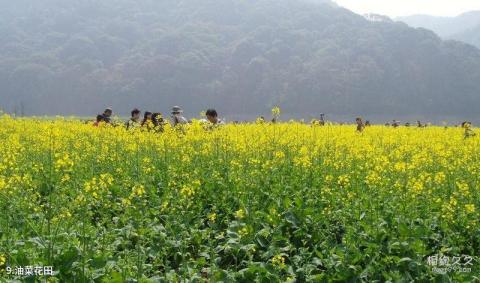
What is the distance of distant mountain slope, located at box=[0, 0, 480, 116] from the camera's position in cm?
13338

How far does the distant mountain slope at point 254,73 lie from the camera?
133375 millimetres

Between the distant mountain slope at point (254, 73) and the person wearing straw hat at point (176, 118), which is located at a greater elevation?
the distant mountain slope at point (254, 73)

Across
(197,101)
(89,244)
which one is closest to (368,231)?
(89,244)

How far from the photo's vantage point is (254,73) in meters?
145

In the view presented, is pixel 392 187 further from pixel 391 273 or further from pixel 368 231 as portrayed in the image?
pixel 391 273

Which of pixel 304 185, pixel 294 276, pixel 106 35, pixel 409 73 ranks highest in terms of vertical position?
pixel 106 35

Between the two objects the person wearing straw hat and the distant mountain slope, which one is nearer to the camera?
the person wearing straw hat

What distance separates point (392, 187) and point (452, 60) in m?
152

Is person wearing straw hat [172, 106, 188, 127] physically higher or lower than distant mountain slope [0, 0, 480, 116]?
lower

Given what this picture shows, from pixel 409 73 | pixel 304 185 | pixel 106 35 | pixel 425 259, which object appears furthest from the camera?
pixel 106 35

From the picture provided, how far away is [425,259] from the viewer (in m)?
6.04

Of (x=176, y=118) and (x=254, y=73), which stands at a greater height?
(x=254, y=73)

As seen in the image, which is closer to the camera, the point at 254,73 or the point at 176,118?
the point at 176,118

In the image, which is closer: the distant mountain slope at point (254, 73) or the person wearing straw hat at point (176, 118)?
the person wearing straw hat at point (176, 118)
